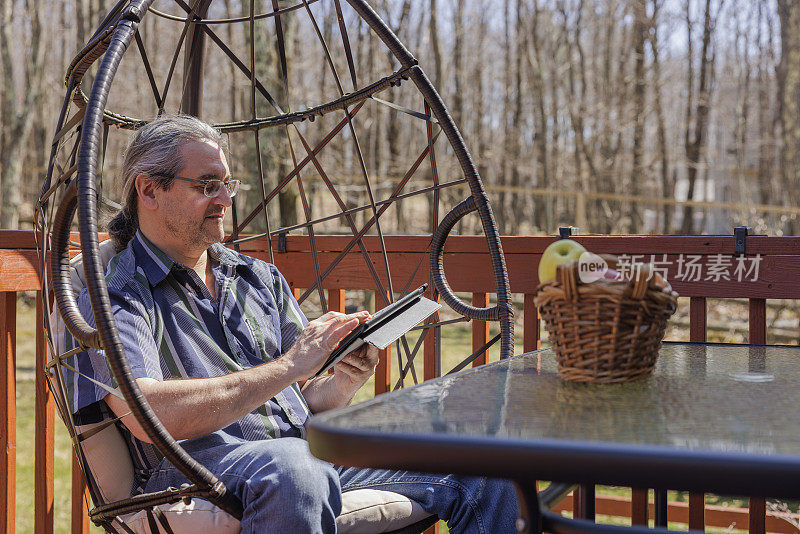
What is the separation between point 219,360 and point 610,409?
1123mm

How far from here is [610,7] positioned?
16.2 metres

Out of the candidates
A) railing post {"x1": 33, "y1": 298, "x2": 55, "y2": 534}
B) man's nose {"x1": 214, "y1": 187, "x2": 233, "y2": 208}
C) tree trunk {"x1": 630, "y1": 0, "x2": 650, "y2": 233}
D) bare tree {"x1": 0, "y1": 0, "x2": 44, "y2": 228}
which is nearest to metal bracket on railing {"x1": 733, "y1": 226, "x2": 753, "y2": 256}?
man's nose {"x1": 214, "y1": 187, "x2": 233, "y2": 208}

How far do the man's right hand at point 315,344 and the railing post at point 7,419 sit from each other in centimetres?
110

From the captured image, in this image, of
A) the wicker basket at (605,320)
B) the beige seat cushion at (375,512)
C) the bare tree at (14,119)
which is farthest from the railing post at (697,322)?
the bare tree at (14,119)

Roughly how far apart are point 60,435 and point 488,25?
50.3 ft

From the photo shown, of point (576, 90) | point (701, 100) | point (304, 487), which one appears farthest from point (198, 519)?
point (576, 90)

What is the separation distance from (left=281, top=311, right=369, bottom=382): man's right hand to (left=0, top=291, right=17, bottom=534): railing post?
110 cm

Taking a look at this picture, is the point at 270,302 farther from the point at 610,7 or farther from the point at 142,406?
Answer: the point at 610,7

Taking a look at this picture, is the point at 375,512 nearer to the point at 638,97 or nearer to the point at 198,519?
the point at 198,519

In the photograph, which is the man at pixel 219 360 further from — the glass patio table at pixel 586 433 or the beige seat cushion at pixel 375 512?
the glass patio table at pixel 586 433

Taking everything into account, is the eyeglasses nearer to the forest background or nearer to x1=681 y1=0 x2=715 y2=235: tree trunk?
the forest background

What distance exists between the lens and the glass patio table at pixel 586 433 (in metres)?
0.74

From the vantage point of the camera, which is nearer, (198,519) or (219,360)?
(198,519)

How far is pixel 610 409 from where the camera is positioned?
38.5 inches
